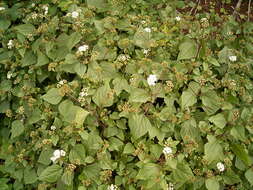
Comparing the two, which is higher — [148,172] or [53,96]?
[53,96]

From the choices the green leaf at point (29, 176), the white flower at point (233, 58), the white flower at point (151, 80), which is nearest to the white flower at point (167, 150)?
the white flower at point (151, 80)

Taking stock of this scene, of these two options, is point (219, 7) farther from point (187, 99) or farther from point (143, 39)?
point (187, 99)

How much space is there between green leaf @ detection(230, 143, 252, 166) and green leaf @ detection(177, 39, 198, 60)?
968 mm

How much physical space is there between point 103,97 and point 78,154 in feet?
1.83

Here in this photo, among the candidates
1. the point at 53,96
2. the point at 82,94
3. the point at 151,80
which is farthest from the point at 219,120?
the point at 53,96

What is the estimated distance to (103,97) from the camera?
3.11 metres

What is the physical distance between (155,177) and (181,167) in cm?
26

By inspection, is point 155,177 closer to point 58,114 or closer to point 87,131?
point 87,131

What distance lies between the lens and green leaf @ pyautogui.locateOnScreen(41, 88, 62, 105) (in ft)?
10.4

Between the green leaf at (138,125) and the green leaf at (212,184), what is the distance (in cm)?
70

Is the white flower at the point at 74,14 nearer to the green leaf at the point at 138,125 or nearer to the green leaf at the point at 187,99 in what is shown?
the green leaf at the point at 138,125

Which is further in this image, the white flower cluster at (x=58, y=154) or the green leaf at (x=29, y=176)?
the green leaf at (x=29, y=176)

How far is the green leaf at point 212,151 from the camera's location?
304 cm

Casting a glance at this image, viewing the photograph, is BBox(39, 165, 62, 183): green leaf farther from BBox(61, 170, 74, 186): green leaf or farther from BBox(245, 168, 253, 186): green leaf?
BBox(245, 168, 253, 186): green leaf
